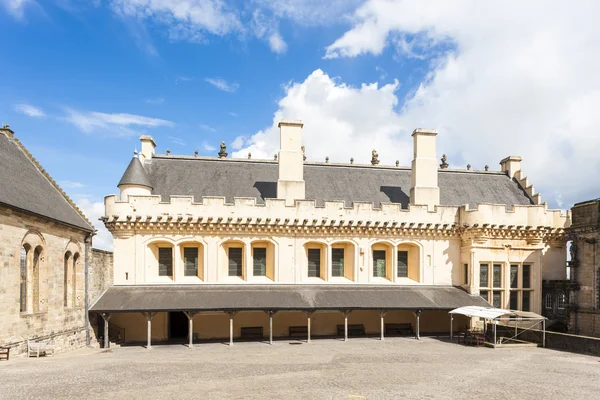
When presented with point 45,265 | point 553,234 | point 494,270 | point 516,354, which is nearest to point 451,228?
point 494,270

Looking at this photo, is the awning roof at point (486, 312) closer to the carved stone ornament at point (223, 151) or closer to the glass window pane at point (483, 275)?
the glass window pane at point (483, 275)

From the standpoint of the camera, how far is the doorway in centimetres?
2544

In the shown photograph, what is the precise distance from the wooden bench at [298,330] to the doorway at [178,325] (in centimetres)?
645

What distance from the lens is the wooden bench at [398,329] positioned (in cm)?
2634

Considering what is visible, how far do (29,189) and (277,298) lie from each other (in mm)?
13827

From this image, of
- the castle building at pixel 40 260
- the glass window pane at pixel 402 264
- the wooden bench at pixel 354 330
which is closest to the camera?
the castle building at pixel 40 260

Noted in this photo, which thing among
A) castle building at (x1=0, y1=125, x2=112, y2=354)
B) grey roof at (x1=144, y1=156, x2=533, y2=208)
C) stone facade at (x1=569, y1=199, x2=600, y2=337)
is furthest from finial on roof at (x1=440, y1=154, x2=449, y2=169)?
castle building at (x1=0, y1=125, x2=112, y2=354)

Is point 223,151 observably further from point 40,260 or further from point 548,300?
point 548,300

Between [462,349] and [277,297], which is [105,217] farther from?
[462,349]

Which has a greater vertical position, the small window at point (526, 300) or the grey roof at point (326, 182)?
the grey roof at point (326, 182)

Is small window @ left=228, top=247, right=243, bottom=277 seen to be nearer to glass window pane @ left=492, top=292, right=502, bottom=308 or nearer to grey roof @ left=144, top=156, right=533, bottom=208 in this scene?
grey roof @ left=144, top=156, right=533, bottom=208

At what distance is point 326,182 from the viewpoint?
29.5m

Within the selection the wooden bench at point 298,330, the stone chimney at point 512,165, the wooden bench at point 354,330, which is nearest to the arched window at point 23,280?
the wooden bench at point 298,330

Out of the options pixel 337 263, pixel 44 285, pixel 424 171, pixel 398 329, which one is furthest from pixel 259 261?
pixel 424 171
